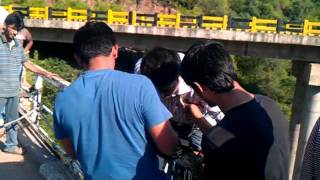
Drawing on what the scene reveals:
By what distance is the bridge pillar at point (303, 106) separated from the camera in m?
18.6

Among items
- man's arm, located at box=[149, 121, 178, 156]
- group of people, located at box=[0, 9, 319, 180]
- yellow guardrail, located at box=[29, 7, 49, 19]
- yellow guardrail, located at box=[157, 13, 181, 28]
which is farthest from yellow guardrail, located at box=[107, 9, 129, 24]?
man's arm, located at box=[149, 121, 178, 156]

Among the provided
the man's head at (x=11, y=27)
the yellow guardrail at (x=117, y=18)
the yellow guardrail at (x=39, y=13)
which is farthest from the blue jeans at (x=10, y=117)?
the yellow guardrail at (x=39, y=13)

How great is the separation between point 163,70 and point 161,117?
539 millimetres

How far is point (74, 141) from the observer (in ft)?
7.38

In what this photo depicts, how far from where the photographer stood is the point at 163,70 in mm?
2557

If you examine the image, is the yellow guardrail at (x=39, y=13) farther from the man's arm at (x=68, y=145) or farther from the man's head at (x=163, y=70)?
the man's arm at (x=68, y=145)

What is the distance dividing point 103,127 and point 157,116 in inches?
10.8

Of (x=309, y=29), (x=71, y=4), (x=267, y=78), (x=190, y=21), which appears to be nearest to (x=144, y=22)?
(x=190, y=21)

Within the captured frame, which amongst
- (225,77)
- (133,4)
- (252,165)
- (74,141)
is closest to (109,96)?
(74,141)

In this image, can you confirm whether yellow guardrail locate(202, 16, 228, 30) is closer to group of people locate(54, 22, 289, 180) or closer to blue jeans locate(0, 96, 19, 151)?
blue jeans locate(0, 96, 19, 151)

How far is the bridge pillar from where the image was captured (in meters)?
18.6

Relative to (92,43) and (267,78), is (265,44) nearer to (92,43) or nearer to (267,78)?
(267,78)

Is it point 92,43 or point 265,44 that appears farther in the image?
point 265,44

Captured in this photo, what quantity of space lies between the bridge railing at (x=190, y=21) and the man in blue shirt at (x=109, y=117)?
18741 mm
